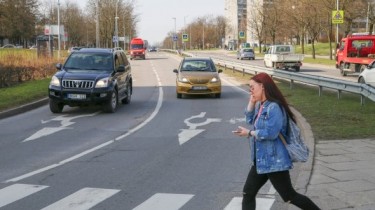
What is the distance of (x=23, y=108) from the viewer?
52.2 feet

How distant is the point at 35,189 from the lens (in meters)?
6.70

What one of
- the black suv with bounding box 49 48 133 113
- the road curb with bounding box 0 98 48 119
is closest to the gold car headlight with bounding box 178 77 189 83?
the black suv with bounding box 49 48 133 113

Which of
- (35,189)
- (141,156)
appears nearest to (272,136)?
(35,189)

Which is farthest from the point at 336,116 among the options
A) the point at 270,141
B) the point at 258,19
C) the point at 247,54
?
the point at 258,19

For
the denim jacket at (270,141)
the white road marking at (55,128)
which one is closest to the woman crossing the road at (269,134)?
the denim jacket at (270,141)

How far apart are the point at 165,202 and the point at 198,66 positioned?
48.8 ft

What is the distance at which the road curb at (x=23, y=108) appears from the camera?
Result: 47.6 feet

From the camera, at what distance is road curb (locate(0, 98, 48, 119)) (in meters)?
14.5

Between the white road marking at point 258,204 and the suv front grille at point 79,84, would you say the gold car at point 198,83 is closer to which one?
the suv front grille at point 79,84

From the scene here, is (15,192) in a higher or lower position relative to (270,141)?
lower

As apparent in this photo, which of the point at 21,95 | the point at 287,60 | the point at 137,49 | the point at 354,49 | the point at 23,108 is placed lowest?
the point at 23,108

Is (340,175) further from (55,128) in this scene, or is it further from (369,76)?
(369,76)

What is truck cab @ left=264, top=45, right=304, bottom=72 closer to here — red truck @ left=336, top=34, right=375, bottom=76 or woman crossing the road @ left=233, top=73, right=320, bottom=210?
red truck @ left=336, top=34, right=375, bottom=76

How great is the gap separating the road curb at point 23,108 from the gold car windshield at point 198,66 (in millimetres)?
5697
